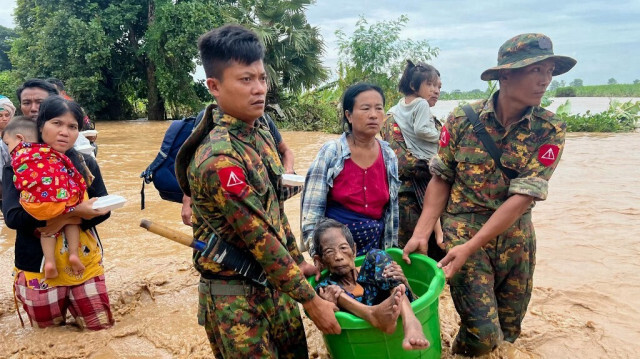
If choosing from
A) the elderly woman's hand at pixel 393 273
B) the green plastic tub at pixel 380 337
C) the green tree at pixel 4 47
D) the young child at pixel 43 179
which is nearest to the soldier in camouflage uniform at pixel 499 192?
the elderly woman's hand at pixel 393 273

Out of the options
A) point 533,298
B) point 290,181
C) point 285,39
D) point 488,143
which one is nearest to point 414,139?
point 488,143

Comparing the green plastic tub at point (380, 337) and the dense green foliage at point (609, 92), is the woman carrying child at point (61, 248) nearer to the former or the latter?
the green plastic tub at point (380, 337)

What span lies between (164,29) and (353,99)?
1800 centimetres

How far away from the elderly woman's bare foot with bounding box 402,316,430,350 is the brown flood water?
1.20 m

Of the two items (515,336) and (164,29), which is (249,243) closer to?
(515,336)

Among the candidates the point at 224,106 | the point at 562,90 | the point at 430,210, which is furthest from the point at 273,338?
the point at 562,90

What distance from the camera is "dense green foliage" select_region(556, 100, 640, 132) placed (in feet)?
52.4

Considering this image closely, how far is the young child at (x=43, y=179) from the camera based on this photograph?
260 centimetres

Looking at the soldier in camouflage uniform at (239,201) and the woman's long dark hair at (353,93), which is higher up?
the woman's long dark hair at (353,93)

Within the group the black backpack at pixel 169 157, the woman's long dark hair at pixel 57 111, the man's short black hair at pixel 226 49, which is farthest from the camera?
the black backpack at pixel 169 157

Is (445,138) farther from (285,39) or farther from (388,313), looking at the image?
(285,39)

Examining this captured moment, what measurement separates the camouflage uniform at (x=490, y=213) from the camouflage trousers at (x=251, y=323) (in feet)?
3.62

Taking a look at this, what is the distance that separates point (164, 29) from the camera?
18422 mm

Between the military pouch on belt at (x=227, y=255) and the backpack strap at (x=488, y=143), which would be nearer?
the military pouch on belt at (x=227, y=255)
